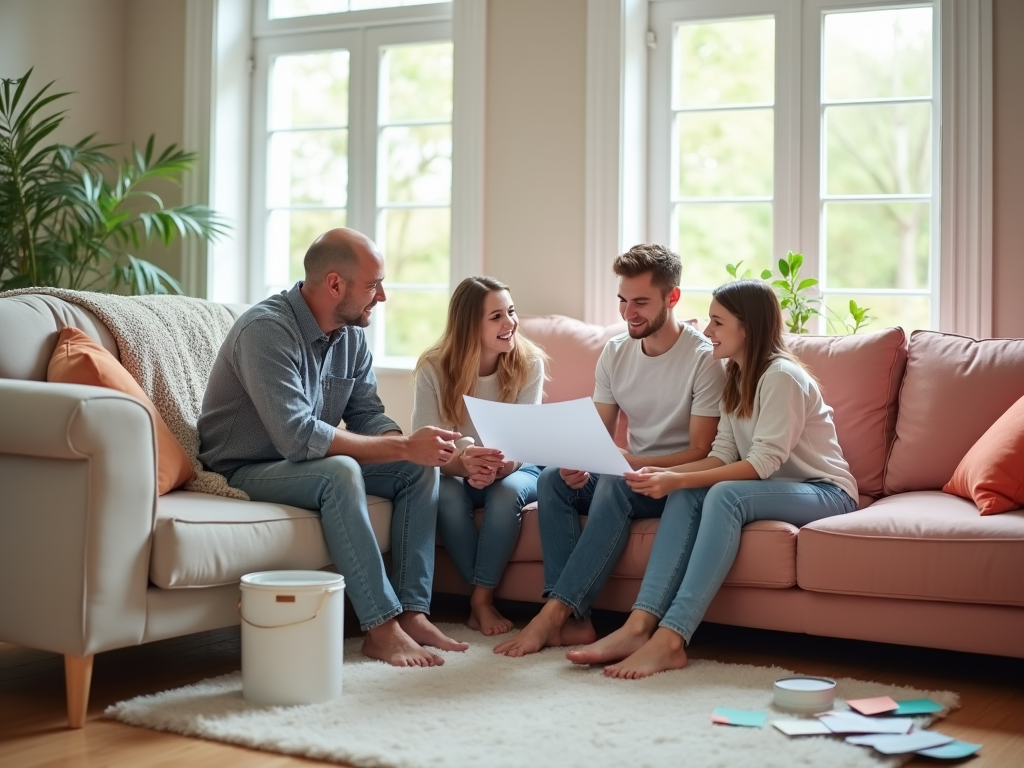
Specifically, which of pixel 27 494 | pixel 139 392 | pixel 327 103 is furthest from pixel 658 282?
pixel 327 103

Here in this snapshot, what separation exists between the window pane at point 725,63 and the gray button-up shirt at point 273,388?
1.74 m

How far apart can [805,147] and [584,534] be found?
1797mm

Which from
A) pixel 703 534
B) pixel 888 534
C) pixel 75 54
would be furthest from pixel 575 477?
pixel 75 54

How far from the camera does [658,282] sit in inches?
115

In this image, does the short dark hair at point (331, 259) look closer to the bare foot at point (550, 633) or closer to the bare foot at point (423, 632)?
the bare foot at point (423, 632)

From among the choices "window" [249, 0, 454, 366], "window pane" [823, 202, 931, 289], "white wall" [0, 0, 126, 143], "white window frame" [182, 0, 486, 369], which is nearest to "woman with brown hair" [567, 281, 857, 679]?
"window pane" [823, 202, 931, 289]

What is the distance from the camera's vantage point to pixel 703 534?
2572 millimetres

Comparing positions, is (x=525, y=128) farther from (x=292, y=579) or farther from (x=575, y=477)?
(x=292, y=579)

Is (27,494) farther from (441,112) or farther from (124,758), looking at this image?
(441,112)

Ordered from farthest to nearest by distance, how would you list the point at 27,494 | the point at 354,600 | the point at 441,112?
the point at 441,112, the point at 354,600, the point at 27,494

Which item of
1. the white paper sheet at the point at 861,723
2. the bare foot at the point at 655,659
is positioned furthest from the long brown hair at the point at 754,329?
the white paper sheet at the point at 861,723

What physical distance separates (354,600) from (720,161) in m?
2.17

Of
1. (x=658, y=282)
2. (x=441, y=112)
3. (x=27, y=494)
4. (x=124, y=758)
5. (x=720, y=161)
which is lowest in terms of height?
(x=124, y=758)

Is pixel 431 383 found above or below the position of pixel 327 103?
below
